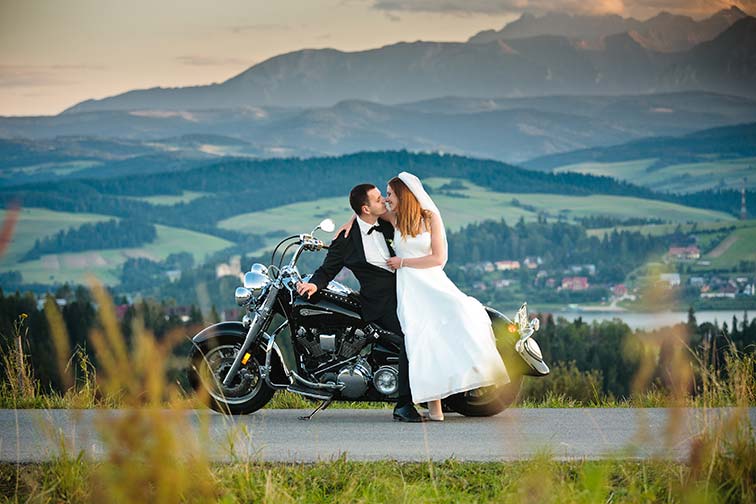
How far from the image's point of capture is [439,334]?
8.31 metres

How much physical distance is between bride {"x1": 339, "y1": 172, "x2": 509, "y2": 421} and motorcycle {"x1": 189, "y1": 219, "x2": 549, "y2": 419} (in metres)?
0.22

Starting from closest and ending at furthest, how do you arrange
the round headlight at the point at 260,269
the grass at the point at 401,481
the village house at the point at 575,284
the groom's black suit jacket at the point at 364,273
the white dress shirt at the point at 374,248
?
the grass at the point at 401,481, the groom's black suit jacket at the point at 364,273, the white dress shirt at the point at 374,248, the round headlight at the point at 260,269, the village house at the point at 575,284

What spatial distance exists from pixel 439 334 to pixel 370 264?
763 millimetres

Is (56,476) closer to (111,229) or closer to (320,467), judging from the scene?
(320,467)

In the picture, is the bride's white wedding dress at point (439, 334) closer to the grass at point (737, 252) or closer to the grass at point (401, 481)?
the grass at point (401, 481)

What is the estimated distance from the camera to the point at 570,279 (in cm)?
16812

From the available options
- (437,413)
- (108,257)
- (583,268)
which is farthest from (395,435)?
(108,257)

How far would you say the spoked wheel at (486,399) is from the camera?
8.57 metres

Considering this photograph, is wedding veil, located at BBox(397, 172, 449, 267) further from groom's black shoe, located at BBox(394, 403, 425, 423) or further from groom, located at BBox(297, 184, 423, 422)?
groom's black shoe, located at BBox(394, 403, 425, 423)

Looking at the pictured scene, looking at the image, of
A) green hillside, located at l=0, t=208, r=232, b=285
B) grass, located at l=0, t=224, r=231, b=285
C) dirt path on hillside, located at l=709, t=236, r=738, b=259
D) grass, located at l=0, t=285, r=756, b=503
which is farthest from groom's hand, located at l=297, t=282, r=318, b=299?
dirt path on hillside, located at l=709, t=236, r=738, b=259

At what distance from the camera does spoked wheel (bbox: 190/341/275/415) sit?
8719 millimetres

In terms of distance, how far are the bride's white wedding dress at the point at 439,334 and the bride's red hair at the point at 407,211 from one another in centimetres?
6

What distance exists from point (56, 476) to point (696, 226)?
18720 cm

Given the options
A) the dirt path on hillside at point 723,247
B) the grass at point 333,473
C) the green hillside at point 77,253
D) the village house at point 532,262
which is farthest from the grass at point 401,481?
the village house at point 532,262
